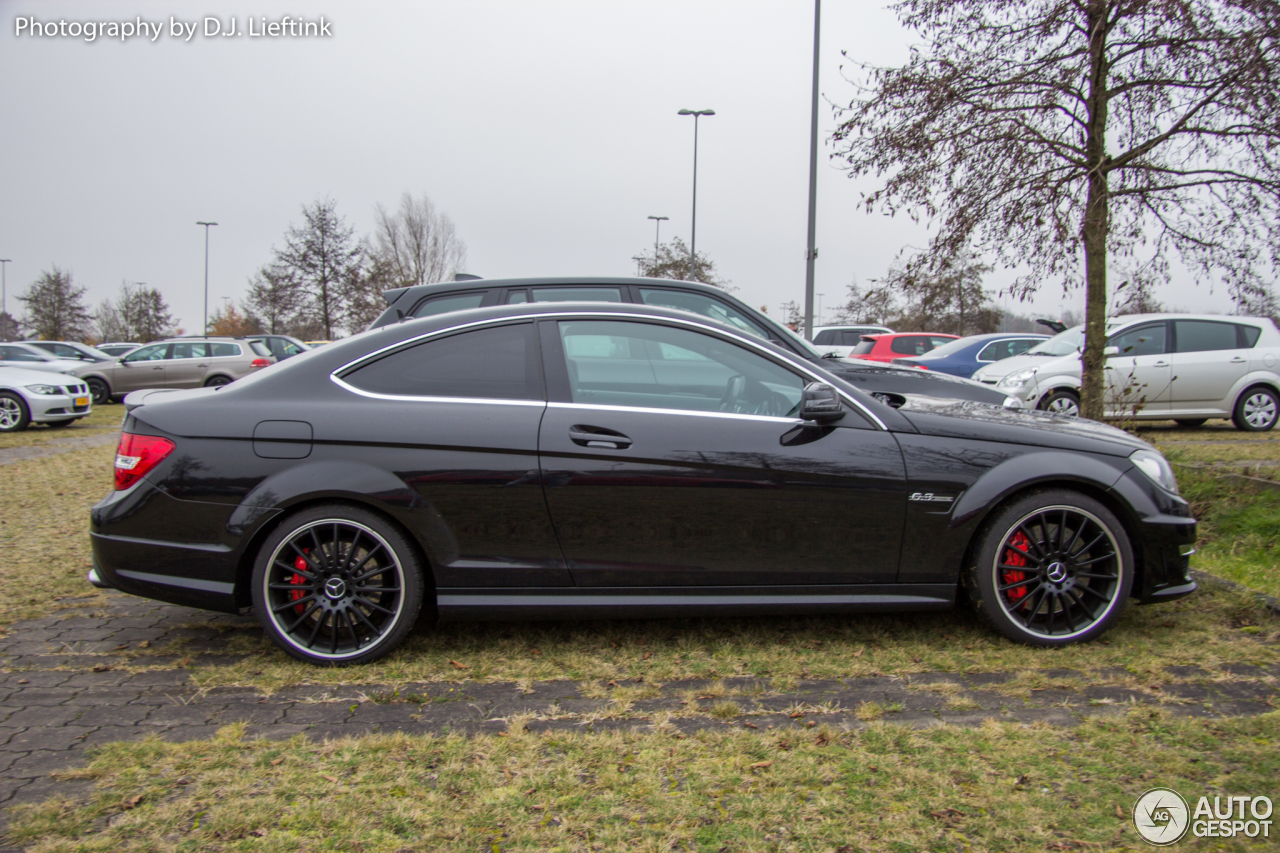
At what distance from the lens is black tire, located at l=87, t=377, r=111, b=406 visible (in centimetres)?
2172

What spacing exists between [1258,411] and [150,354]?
23513 mm

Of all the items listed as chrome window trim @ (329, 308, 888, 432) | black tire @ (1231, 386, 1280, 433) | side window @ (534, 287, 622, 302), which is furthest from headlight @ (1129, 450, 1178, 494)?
black tire @ (1231, 386, 1280, 433)

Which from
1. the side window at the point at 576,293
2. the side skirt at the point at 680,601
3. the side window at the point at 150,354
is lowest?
the side skirt at the point at 680,601

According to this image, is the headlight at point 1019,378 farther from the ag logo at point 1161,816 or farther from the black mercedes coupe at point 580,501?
the ag logo at point 1161,816

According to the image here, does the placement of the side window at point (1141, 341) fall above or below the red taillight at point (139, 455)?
above

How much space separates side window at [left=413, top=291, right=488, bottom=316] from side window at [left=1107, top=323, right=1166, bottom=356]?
9225 mm

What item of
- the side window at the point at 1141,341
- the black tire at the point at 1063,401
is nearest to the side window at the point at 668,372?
the black tire at the point at 1063,401

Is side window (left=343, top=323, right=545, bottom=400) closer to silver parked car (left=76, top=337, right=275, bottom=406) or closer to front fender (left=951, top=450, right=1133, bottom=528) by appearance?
front fender (left=951, top=450, right=1133, bottom=528)

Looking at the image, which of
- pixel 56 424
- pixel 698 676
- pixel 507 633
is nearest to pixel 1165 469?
pixel 698 676

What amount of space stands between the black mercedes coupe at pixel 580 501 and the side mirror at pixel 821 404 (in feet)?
0.04

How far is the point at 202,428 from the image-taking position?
3648 millimetres

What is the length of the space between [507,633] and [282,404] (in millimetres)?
1539

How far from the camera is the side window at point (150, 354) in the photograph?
21.4 metres

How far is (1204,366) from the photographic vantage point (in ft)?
38.6
